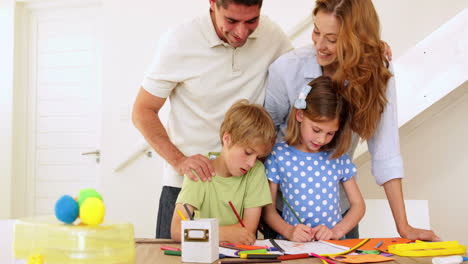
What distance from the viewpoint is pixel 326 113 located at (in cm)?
147

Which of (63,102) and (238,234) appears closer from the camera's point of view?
(238,234)

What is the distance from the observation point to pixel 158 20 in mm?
3602

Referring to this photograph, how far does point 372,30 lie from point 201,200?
2.40ft

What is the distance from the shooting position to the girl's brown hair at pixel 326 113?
1475mm

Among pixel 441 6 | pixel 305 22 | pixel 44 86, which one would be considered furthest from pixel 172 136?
pixel 44 86

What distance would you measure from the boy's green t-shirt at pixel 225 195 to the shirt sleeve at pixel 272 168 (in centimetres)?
4

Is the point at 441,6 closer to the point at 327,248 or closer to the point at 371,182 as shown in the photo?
the point at 371,182

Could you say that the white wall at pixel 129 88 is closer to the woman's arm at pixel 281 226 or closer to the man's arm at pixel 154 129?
the man's arm at pixel 154 129

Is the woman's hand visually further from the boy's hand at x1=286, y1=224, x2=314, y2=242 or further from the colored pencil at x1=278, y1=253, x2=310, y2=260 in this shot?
the colored pencil at x1=278, y1=253, x2=310, y2=260

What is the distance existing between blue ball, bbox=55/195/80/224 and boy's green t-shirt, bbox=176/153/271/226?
2.22 ft

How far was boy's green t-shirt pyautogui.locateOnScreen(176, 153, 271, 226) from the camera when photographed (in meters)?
1.43

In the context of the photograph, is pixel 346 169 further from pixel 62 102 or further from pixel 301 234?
pixel 62 102

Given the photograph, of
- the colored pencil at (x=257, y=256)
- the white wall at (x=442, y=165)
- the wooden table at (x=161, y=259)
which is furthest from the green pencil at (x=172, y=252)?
the white wall at (x=442, y=165)

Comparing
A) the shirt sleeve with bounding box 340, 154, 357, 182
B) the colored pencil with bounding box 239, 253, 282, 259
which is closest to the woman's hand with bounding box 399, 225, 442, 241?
the shirt sleeve with bounding box 340, 154, 357, 182
